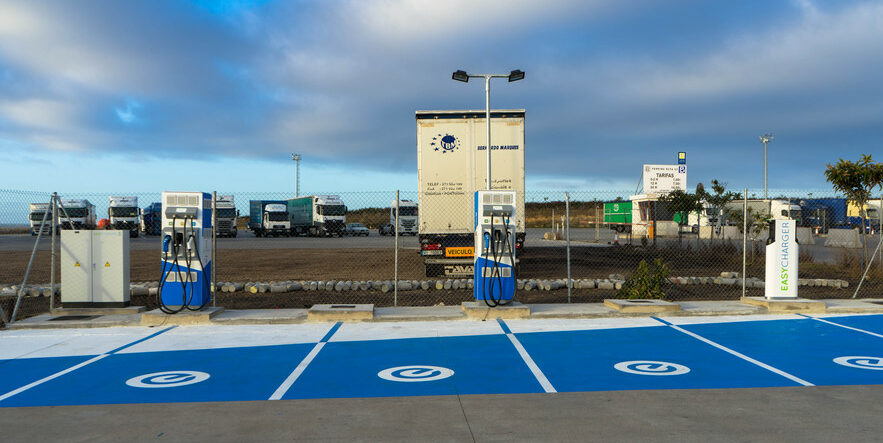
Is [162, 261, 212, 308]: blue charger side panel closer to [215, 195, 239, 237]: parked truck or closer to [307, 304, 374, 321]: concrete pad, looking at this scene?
[307, 304, 374, 321]: concrete pad

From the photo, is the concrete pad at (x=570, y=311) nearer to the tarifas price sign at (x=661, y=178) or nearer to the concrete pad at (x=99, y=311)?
the concrete pad at (x=99, y=311)

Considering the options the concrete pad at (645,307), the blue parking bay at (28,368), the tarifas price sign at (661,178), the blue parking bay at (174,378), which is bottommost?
the blue parking bay at (28,368)

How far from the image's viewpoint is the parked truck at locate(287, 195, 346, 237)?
153 feet

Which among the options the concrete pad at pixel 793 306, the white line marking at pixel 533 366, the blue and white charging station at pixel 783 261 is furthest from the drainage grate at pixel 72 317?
the blue and white charging station at pixel 783 261

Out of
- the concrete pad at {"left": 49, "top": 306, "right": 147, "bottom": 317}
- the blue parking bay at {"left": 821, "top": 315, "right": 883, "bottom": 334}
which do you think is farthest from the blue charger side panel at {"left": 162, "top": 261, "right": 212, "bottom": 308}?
the blue parking bay at {"left": 821, "top": 315, "right": 883, "bottom": 334}

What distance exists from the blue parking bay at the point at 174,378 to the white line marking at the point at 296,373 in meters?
0.08

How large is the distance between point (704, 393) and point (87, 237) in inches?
391

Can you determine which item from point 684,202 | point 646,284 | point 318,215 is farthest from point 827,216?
point 646,284

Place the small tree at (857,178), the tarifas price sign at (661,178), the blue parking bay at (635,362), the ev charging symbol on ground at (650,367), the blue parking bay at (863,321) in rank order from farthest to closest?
the tarifas price sign at (661,178) < the small tree at (857,178) < the blue parking bay at (863,321) < the ev charging symbol on ground at (650,367) < the blue parking bay at (635,362)

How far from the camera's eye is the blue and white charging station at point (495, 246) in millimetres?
9852

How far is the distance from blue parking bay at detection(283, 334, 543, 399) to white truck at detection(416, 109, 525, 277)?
23.9 feet

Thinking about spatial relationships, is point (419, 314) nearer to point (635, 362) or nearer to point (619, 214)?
point (635, 362)

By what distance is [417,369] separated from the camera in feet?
21.7

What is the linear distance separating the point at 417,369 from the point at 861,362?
501 cm
